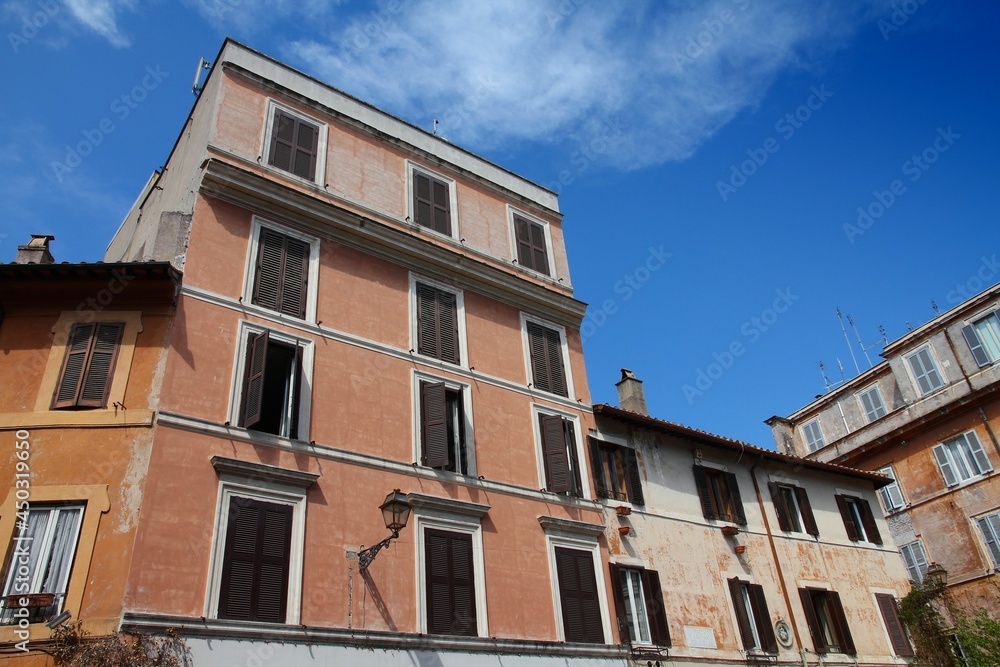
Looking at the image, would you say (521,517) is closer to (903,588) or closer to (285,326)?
(285,326)

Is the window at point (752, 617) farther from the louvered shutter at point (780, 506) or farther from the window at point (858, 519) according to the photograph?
the window at point (858, 519)

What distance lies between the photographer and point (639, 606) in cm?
1833

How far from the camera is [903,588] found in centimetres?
2448

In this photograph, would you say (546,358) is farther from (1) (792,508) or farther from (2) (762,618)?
(1) (792,508)

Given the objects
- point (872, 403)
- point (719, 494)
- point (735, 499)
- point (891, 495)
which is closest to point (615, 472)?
point (719, 494)

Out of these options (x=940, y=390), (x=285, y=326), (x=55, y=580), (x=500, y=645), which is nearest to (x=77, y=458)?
(x=55, y=580)

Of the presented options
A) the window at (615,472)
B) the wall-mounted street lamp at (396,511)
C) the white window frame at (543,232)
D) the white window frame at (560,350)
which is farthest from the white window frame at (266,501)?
the white window frame at (543,232)

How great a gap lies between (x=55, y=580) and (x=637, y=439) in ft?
45.8

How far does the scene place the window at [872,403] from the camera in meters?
33.2

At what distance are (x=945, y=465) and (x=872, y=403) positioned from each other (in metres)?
4.80

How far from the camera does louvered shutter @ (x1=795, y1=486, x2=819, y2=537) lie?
23703mm

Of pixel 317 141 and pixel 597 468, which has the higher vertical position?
pixel 317 141

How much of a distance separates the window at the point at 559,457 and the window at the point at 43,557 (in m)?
9.70

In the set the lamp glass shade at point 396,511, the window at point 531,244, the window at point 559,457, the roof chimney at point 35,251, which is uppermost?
the window at point 531,244
